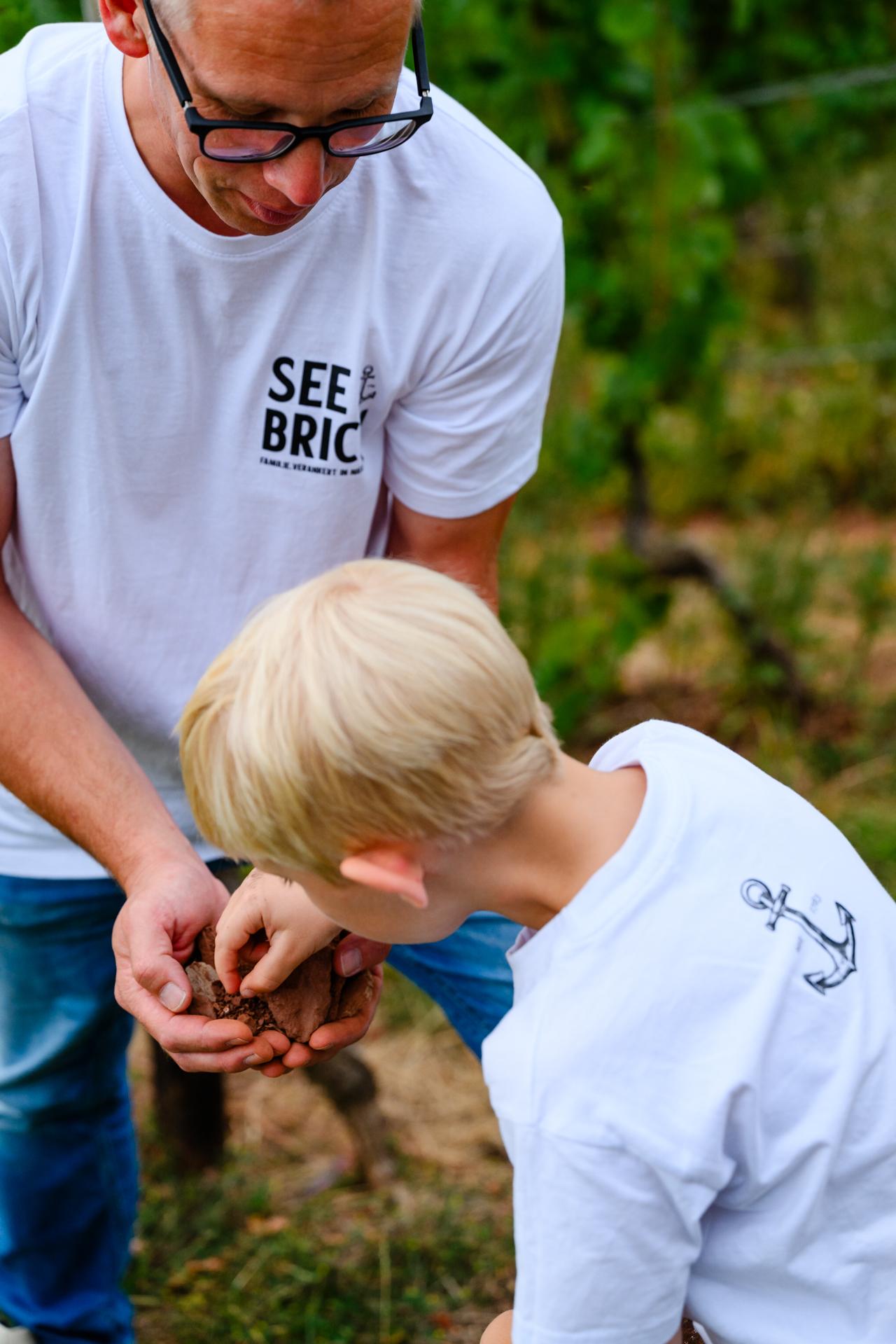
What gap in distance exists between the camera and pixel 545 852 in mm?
1402

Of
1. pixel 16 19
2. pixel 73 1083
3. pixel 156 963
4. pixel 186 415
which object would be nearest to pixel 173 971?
pixel 156 963

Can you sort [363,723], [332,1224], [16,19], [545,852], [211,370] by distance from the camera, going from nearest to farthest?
[363,723], [545,852], [211,370], [16,19], [332,1224]

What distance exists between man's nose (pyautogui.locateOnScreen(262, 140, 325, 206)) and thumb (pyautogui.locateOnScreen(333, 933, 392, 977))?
2.72ft

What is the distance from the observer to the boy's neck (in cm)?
140

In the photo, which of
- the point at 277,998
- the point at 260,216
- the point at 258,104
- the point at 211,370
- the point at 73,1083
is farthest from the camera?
the point at 73,1083

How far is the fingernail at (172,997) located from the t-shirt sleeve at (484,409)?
716mm

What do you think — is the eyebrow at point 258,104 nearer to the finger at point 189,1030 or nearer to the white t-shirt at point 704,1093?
the white t-shirt at point 704,1093

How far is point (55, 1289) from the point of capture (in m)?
2.26

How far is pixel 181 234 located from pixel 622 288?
8.21ft

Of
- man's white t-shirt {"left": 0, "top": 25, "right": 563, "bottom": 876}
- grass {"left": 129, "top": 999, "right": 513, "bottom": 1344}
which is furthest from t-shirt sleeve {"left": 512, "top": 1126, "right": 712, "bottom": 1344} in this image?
grass {"left": 129, "top": 999, "right": 513, "bottom": 1344}

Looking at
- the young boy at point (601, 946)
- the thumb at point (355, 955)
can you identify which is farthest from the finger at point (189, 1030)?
the young boy at point (601, 946)

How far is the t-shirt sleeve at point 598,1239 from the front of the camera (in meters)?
1.27

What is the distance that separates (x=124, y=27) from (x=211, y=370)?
0.41 meters

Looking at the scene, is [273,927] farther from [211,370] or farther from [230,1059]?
[211,370]
